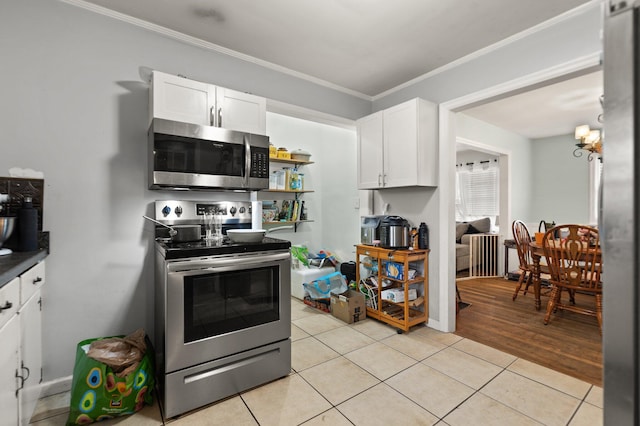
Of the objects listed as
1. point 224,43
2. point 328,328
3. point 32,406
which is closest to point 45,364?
point 32,406

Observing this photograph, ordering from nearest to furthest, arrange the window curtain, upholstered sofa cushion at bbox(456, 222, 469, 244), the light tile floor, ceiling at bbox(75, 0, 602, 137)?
the light tile floor → ceiling at bbox(75, 0, 602, 137) → upholstered sofa cushion at bbox(456, 222, 469, 244) → the window curtain

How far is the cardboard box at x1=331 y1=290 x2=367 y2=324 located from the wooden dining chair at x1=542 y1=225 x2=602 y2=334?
6.17 ft

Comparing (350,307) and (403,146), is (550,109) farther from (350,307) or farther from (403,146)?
(350,307)

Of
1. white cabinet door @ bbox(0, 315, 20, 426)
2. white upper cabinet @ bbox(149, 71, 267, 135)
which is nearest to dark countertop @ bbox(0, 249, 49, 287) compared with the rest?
white cabinet door @ bbox(0, 315, 20, 426)

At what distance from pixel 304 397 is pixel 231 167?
1.65 meters

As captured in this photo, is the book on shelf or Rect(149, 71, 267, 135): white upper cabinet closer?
Rect(149, 71, 267, 135): white upper cabinet

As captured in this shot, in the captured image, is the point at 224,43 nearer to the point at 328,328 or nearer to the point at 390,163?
the point at 390,163

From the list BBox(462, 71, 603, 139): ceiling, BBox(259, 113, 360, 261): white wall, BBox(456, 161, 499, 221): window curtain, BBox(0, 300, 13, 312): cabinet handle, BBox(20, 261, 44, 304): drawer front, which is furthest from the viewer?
BBox(456, 161, 499, 221): window curtain

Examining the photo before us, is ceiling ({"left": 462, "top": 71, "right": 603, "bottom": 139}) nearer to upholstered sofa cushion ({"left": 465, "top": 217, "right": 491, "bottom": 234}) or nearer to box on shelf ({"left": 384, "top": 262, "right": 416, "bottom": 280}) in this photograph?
upholstered sofa cushion ({"left": 465, "top": 217, "right": 491, "bottom": 234})

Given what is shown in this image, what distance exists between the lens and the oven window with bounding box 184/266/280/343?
1.83 metres

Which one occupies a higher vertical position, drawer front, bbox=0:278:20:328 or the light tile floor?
drawer front, bbox=0:278:20:328

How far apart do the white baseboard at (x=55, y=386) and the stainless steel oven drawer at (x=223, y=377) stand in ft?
2.51

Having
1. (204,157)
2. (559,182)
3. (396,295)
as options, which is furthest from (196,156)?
(559,182)

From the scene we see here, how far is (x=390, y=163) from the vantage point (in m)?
3.10
